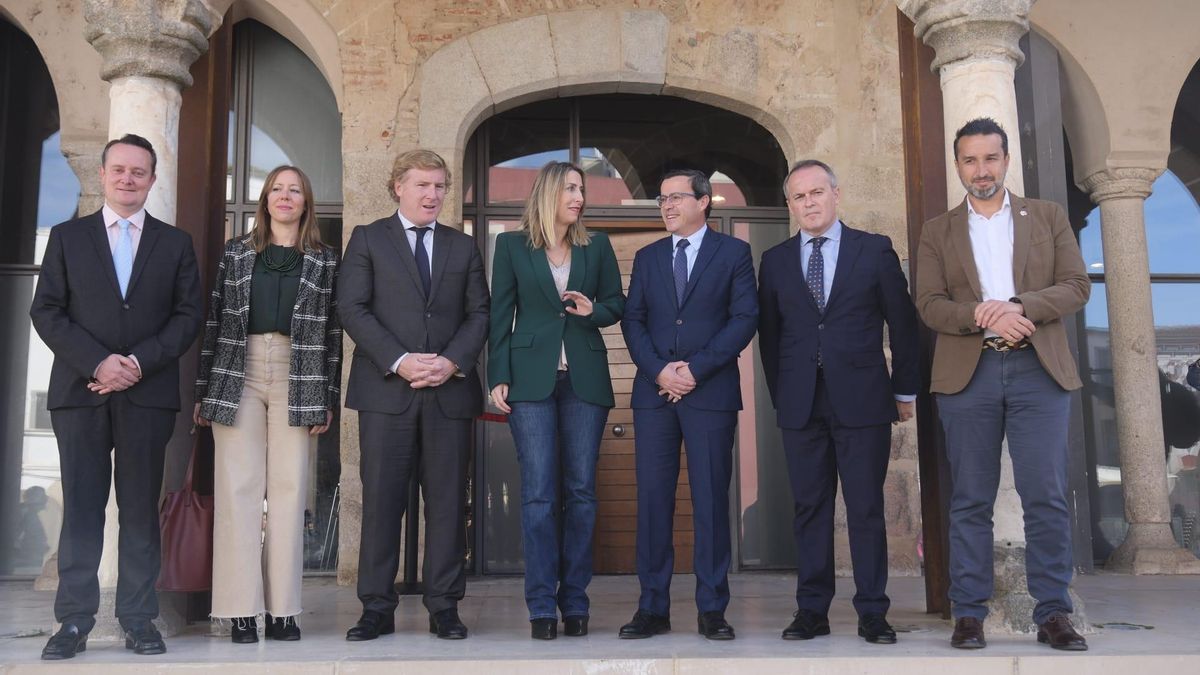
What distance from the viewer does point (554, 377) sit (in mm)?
4340

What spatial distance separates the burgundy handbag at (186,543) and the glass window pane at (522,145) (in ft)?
12.3

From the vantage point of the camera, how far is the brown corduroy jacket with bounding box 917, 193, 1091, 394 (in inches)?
158

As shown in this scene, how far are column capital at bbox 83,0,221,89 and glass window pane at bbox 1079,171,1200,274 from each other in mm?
7643

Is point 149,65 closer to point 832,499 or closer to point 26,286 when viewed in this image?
point 832,499

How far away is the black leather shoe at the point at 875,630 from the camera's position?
4074 millimetres

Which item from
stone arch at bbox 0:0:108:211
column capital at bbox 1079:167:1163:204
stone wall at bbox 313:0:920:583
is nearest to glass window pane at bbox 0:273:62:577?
stone arch at bbox 0:0:108:211

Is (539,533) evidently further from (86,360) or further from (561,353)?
(86,360)

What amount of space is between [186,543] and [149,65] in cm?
208

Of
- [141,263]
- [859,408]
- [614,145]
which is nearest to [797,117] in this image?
[614,145]

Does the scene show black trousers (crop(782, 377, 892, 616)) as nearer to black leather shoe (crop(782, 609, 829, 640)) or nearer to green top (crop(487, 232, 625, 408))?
black leather shoe (crop(782, 609, 829, 640))

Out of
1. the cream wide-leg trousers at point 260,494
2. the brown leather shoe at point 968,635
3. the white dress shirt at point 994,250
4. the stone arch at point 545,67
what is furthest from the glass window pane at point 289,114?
the brown leather shoe at point 968,635

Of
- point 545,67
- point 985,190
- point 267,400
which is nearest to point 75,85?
point 545,67

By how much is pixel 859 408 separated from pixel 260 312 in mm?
2405

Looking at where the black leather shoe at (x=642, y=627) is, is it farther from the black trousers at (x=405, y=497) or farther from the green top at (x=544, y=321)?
the green top at (x=544, y=321)
